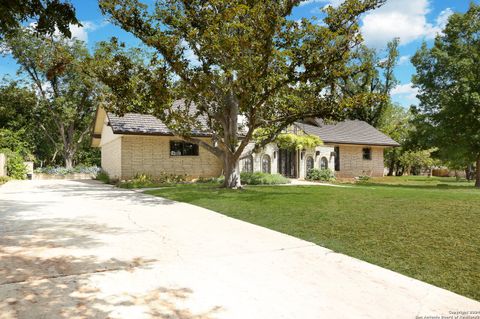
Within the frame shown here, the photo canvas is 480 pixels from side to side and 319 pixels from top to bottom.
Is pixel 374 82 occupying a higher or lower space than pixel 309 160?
higher

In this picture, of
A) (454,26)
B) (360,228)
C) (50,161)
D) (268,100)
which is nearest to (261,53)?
(268,100)

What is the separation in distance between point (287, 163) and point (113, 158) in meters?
12.8

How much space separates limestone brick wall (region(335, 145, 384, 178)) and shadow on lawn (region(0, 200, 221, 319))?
25.2 m

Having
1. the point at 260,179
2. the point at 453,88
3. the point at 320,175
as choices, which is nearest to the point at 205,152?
the point at 260,179

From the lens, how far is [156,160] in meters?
22.0

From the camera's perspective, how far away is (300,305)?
338 centimetres

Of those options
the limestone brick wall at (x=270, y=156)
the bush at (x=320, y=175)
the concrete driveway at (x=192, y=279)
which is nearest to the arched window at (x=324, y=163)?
the bush at (x=320, y=175)

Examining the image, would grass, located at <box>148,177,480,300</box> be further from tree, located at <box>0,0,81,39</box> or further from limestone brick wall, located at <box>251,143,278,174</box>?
limestone brick wall, located at <box>251,143,278,174</box>

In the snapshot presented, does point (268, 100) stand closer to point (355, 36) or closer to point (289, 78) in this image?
point (289, 78)

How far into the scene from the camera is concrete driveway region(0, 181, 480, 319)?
3254mm

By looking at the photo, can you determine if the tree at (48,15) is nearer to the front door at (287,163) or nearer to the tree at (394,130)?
the front door at (287,163)

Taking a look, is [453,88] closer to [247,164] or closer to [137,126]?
[247,164]

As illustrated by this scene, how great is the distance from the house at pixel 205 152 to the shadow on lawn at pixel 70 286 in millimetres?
11751

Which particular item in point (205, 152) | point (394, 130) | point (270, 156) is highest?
point (394, 130)
